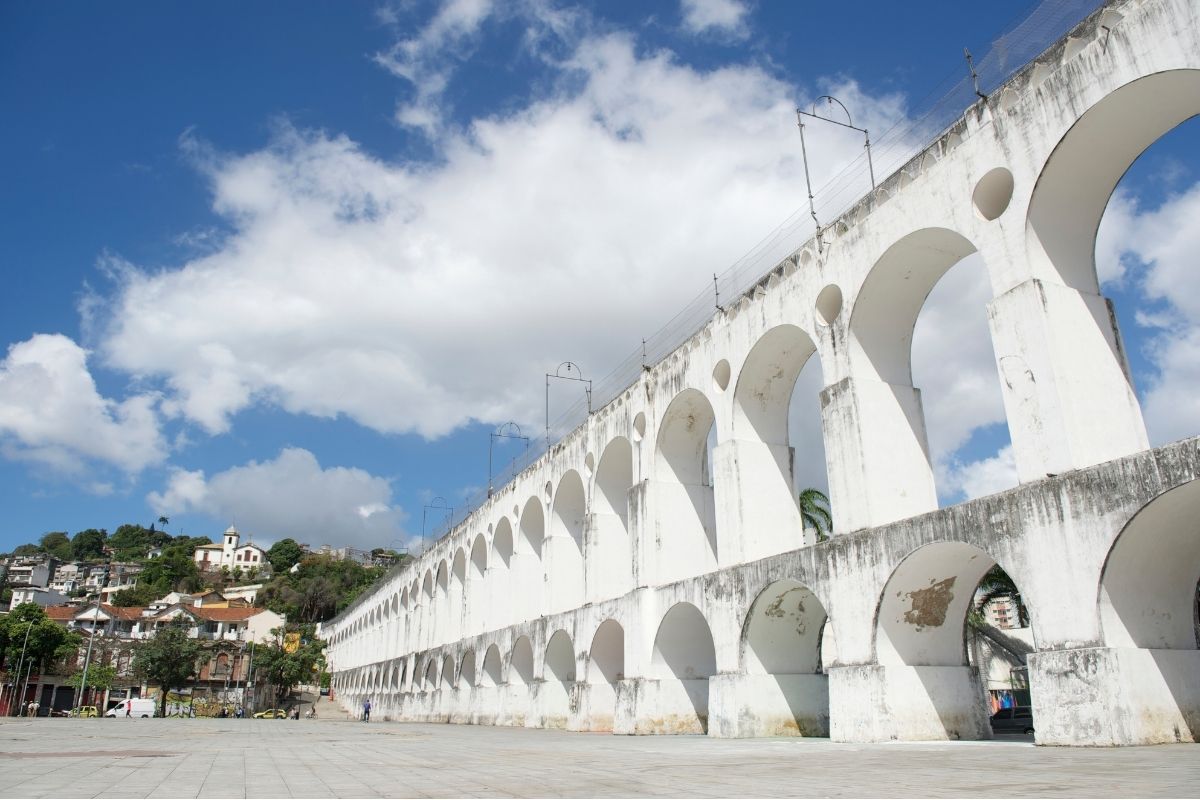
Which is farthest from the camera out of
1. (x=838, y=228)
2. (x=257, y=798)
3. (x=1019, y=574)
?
(x=838, y=228)

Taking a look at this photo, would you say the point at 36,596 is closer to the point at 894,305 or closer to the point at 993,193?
the point at 894,305

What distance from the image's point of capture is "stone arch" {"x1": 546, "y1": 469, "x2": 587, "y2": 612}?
2736 centimetres

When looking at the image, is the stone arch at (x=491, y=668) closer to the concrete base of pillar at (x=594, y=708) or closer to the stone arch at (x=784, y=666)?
the concrete base of pillar at (x=594, y=708)

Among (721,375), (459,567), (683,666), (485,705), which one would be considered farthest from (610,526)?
(459,567)

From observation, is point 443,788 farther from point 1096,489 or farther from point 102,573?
point 102,573

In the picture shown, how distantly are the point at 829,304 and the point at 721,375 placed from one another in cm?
380

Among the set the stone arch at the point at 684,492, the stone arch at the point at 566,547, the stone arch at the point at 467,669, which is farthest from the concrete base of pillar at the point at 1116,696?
the stone arch at the point at 467,669

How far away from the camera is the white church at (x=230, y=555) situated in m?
134

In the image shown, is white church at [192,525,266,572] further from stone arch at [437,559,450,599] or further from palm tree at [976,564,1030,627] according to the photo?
palm tree at [976,564,1030,627]

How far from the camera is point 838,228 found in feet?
52.9

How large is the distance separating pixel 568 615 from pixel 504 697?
20.0 feet

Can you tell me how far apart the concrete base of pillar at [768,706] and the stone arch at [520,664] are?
12836mm

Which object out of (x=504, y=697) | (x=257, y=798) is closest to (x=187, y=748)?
(x=257, y=798)

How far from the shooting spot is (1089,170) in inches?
477
